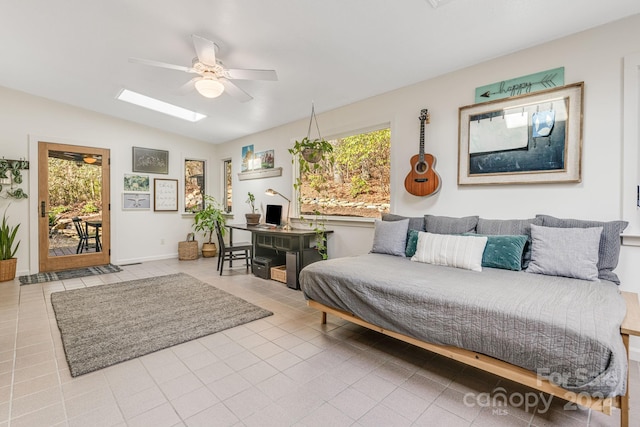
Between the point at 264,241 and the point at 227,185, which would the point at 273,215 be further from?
the point at 227,185

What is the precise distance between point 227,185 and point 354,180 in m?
3.56

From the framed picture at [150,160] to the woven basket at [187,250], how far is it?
1494mm

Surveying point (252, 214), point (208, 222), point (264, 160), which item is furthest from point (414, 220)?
point (208, 222)

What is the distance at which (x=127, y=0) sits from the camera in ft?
7.88

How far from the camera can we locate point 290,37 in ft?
8.75

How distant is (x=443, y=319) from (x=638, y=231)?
5.55ft

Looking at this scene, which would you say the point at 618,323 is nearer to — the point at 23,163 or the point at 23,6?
the point at 23,6

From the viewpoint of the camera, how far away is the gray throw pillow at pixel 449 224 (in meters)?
2.80

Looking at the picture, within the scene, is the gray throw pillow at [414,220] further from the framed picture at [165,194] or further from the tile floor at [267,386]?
the framed picture at [165,194]

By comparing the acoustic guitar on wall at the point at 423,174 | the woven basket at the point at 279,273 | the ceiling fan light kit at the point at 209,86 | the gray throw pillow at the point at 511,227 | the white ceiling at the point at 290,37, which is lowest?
the woven basket at the point at 279,273

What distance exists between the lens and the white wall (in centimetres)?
455

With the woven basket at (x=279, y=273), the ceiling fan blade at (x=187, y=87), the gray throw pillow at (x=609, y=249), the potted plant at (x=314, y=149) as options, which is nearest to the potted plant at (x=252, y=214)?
the woven basket at (x=279, y=273)

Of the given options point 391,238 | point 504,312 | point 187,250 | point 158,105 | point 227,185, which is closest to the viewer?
point 504,312

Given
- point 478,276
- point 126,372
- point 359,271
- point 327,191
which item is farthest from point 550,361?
point 327,191
